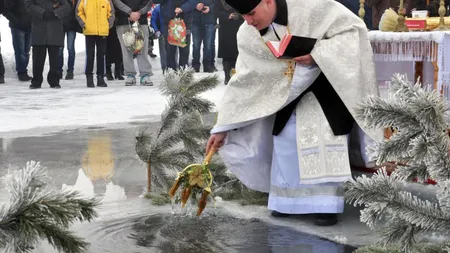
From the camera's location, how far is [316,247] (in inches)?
193

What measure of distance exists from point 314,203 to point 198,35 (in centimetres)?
1433

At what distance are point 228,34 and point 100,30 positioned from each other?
2.15 m

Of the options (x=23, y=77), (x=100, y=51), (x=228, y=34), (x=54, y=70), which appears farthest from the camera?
(x=23, y=77)

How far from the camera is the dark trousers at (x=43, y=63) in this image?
15.9 m

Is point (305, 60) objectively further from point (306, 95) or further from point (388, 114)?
point (388, 114)

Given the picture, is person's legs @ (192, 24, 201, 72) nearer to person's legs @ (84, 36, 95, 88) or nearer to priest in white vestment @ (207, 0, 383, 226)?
person's legs @ (84, 36, 95, 88)

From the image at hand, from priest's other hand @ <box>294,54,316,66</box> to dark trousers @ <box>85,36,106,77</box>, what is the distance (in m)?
11.3

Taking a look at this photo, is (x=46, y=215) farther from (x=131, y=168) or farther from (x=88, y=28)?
(x=88, y=28)

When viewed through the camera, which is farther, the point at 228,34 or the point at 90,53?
the point at 228,34

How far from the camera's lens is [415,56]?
19.5 ft

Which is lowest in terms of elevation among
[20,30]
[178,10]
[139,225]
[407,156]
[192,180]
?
[139,225]

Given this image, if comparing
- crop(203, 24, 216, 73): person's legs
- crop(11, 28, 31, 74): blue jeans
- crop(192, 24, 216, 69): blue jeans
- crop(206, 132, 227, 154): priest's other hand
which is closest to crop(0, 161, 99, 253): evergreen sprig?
crop(206, 132, 227, 154): priest's other hand

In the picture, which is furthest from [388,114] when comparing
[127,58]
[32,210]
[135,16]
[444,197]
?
[127,58]

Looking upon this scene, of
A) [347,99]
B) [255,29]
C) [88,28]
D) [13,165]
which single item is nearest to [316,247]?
[347,99]
